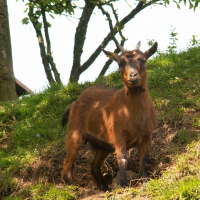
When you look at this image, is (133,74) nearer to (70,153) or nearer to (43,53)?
(70,153)

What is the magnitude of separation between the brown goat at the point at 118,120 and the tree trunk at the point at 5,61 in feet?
13.5

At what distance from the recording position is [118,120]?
5.88 m

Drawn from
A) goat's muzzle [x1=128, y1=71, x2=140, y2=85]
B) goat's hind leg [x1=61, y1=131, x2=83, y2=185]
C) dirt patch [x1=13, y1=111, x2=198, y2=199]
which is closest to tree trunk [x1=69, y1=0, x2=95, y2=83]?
dirt patch [x1=13, y1=111, x2=198, y2=199]

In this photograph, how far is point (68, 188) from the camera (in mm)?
5977

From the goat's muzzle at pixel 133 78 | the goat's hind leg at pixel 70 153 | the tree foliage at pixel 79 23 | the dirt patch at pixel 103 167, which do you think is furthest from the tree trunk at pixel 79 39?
the goat's muzzle at pixel 133 78

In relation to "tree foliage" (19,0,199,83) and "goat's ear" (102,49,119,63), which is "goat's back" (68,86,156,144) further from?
"tree foliage" (19,0,199,83)

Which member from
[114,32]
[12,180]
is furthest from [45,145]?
[114,32]

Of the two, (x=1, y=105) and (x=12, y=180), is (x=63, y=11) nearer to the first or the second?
(x=1, y=105)

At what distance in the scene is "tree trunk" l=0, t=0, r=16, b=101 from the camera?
1041cm

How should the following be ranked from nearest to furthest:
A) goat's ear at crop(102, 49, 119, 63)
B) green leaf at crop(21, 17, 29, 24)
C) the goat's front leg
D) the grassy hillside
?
the grassy hillside < the goat's front leg < goat's ear at crop(102, 49, 119, 63) < green leaf at crop(21, 17, 29, 24)

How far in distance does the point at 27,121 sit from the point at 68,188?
2.69 m

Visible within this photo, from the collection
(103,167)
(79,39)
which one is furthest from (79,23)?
(103,167)

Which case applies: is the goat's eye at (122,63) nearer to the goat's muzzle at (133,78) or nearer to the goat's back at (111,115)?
the goat's muzzle at (133,78)

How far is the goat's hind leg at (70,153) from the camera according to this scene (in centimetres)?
632
